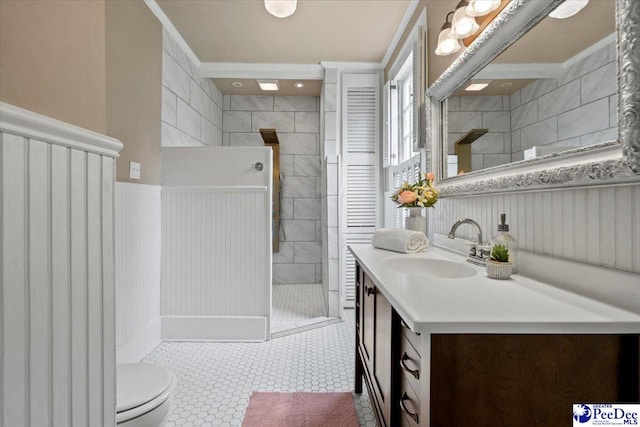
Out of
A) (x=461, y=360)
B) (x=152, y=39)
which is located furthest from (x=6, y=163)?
(x=152, y=39)

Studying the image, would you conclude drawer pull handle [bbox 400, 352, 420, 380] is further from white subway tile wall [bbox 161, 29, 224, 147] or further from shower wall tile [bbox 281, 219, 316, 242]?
shower wall tile [bbox 281, 219, 316, 242]

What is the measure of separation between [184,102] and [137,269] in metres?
1.60

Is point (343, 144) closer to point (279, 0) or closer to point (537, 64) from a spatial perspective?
point (279, 0)

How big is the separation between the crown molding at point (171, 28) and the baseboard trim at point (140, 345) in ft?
7.66

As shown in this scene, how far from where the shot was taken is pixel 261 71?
11.1ft

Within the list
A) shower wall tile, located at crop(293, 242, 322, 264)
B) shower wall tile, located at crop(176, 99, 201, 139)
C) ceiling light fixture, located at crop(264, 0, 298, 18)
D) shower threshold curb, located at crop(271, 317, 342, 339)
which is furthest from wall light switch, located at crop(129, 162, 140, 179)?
shower wall tile, located at crop(293, 242, 322, 264)

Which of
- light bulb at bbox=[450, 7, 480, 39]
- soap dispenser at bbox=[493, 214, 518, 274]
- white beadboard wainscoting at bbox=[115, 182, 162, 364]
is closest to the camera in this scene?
soap dispenser at bbox=[493, 214, 518, 274]

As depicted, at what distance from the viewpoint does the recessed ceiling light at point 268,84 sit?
352 cm

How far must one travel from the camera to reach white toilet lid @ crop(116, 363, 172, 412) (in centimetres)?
105

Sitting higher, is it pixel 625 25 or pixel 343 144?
pixel 343 144

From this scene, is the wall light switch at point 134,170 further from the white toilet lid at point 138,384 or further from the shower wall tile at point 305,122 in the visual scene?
the shower wall tile at point 305,122

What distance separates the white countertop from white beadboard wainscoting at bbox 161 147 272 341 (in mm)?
1661

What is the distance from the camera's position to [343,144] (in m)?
3.28

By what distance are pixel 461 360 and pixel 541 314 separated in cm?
20
